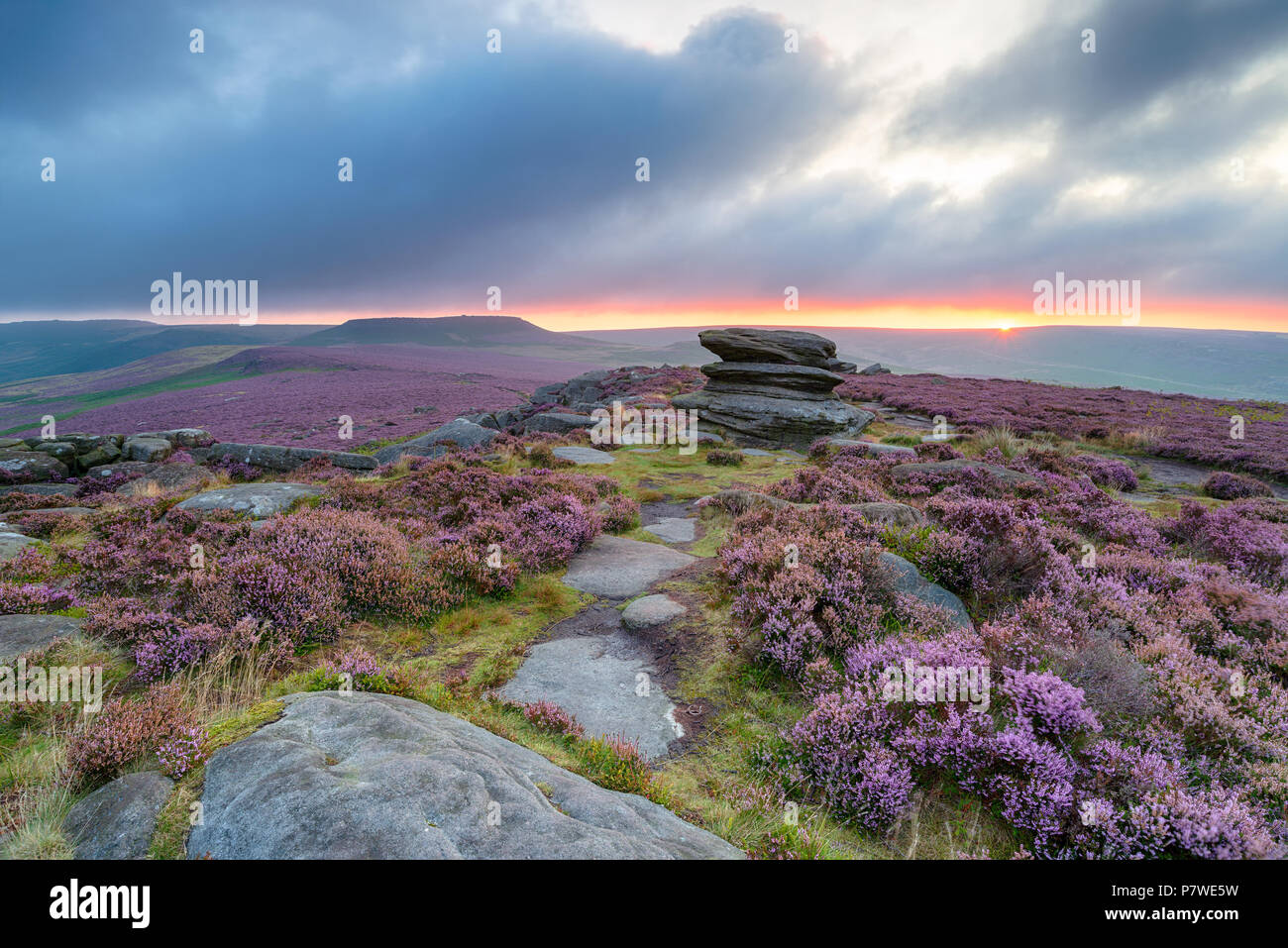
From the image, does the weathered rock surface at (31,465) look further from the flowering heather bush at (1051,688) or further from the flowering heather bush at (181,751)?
the flowering heather bush at (1051,688)

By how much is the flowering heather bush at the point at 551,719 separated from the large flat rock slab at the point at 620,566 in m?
3.22

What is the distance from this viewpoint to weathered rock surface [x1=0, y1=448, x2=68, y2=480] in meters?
20.5

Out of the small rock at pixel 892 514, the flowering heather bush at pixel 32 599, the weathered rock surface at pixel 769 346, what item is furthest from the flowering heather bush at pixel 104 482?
the small rock at pixel 892 514

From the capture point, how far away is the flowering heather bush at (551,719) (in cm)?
482

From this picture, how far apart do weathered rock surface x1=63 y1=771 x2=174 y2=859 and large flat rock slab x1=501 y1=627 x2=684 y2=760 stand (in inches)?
112

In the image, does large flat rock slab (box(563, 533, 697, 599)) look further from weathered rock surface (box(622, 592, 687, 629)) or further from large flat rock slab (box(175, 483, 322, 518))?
large flat rock slab (box(175, 483, 322, 518))

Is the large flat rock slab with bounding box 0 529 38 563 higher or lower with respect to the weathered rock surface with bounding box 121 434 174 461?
lower

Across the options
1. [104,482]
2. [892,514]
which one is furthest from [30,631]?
[104,482]

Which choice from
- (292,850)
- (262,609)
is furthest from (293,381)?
(292,850)

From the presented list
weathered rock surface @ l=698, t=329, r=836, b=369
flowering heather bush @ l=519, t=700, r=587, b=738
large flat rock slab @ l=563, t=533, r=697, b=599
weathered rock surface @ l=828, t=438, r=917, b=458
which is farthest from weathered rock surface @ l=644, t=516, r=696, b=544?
weathered rock surface @ l=698, t=329, r=836, b=369

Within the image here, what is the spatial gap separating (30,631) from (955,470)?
15535 mm

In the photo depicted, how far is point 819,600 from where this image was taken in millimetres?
6293

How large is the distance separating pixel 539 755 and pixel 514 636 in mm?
2820

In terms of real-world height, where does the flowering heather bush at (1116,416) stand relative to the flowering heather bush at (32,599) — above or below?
above
